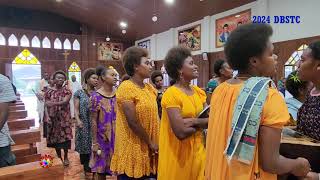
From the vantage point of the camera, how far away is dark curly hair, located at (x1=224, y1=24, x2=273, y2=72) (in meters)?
0.95

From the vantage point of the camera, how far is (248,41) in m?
0.96

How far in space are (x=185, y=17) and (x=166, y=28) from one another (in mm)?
1895

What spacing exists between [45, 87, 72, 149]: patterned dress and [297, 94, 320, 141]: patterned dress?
3.65 meters

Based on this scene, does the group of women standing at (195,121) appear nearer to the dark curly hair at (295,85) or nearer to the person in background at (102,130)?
the person in background at (102,130)

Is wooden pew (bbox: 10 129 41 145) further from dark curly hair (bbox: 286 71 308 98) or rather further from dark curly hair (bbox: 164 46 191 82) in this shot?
dark curly hair (bbox: 286 71 308 98)

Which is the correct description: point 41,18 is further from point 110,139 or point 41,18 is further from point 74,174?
point 110,139

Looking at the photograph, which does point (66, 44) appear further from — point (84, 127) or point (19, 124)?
point (84, 127)

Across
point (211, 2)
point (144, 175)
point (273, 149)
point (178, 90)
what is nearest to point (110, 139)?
point (144, 175)

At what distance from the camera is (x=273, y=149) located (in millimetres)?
891

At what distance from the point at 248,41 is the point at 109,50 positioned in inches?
571

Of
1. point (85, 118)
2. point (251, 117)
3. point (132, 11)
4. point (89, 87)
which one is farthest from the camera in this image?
point (132, 11)

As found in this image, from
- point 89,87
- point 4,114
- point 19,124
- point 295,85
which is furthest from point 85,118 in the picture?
point 295,85

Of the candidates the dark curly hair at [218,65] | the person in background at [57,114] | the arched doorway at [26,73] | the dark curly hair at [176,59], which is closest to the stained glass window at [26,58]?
the arched doorway at [26,73]

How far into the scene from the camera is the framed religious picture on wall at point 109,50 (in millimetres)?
14820
